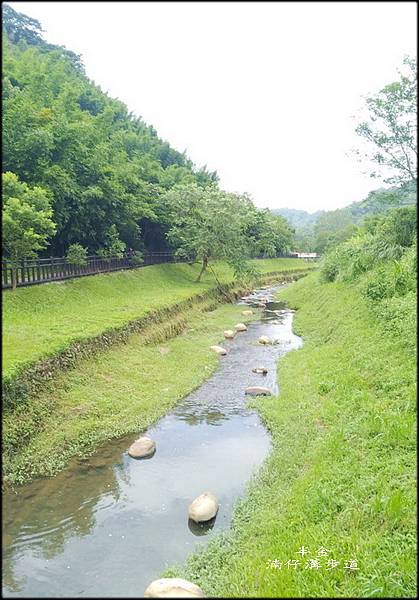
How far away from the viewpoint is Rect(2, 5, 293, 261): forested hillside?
46.5 ft

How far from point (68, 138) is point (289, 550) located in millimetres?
18219

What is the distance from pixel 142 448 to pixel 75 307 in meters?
9.20

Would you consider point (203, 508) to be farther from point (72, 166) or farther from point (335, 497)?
point (72, 166)

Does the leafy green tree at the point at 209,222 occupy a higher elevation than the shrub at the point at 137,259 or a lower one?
higher

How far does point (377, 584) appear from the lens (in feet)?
14.9

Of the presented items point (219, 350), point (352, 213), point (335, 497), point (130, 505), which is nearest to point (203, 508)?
point (130, 505)

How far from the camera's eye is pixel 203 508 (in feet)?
23.6

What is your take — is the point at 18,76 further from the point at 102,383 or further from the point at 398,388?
the point at 398,388

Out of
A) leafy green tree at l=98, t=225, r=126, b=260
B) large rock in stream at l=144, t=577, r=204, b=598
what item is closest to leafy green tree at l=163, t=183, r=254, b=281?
leafy green tree at l=98, t=225, r=126, b=260

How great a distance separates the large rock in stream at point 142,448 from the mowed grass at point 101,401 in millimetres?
699

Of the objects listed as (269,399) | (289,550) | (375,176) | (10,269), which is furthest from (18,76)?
(289,550)

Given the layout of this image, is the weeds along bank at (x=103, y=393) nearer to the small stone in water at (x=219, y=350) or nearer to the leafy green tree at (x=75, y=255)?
the small stone in water at (x=219, y=350)

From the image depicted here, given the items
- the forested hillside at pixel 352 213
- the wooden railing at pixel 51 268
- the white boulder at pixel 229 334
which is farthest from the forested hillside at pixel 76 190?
the forested hillside at pixel 352 213

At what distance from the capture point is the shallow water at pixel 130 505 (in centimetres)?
571
